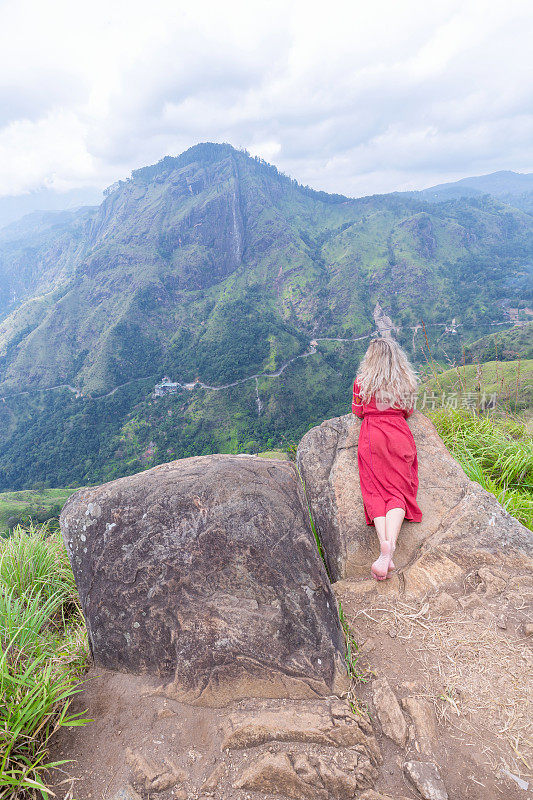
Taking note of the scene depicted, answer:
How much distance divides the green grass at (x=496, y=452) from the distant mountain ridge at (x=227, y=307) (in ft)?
216

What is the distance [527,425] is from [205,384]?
98.9 m

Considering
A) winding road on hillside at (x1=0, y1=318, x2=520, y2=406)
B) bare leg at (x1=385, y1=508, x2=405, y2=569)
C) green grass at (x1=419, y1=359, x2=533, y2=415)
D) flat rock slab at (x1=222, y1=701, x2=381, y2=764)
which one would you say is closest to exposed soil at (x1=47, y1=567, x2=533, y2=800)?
flat rock slab at (x1=222, y1=701, x2=381, y2=764)

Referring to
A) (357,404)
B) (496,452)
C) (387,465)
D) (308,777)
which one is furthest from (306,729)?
(496,452)

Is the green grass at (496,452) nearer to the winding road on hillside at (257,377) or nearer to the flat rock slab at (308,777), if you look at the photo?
the flat rock slab at (308,777)

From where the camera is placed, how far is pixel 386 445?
171 inches

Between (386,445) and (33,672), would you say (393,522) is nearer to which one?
(386,445)

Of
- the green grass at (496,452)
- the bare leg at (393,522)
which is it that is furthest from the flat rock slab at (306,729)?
the green grass at (496,452)

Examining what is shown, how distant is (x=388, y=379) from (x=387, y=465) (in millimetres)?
1059

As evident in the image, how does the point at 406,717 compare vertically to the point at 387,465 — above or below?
below

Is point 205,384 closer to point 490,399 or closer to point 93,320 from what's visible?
point 93,320

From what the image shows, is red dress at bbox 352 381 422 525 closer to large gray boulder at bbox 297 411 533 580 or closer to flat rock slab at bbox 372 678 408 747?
large gray boulder at bbox 297 411 533 580

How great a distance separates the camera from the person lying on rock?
3.91 m

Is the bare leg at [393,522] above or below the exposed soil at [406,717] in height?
above

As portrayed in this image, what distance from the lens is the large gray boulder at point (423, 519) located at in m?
3.72
